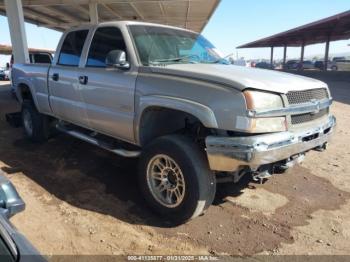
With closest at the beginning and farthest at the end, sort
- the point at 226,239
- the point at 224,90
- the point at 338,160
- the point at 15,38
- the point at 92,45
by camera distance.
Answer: the point at 224,90, the point at 226,239, the point at 92,45, the point at 338,160, the point at 15,38

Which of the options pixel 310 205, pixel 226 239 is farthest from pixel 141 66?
pixel 310 205

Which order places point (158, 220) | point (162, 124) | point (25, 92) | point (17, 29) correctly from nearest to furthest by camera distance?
point (158, 220) < point (162, 124) < point (25, 92) < point (17, 29)

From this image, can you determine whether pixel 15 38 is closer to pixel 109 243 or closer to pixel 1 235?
pixel 109 243

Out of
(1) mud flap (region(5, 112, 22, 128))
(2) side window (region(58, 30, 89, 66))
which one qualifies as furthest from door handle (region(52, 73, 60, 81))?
(1) mud flap (region(5, 112, 22, 128))

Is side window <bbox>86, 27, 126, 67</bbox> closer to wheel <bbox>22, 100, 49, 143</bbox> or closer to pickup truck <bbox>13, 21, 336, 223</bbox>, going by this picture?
pickup truck <bbox>13, 21, 336, 223</bbox>

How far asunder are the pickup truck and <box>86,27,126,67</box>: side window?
0.01 meters

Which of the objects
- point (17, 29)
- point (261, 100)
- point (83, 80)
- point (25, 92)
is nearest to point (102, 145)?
point (83, 80)

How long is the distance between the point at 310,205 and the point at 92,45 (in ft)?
11.9

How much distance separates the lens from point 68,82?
5.51 m

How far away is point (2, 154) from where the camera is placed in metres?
6.39

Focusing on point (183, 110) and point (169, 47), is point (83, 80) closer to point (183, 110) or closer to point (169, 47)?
point (169, 47)

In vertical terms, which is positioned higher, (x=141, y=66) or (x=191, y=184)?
(x=141, y=66)

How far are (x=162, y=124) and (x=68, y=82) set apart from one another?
1.95 meters

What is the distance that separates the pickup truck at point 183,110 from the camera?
11.2 feet
